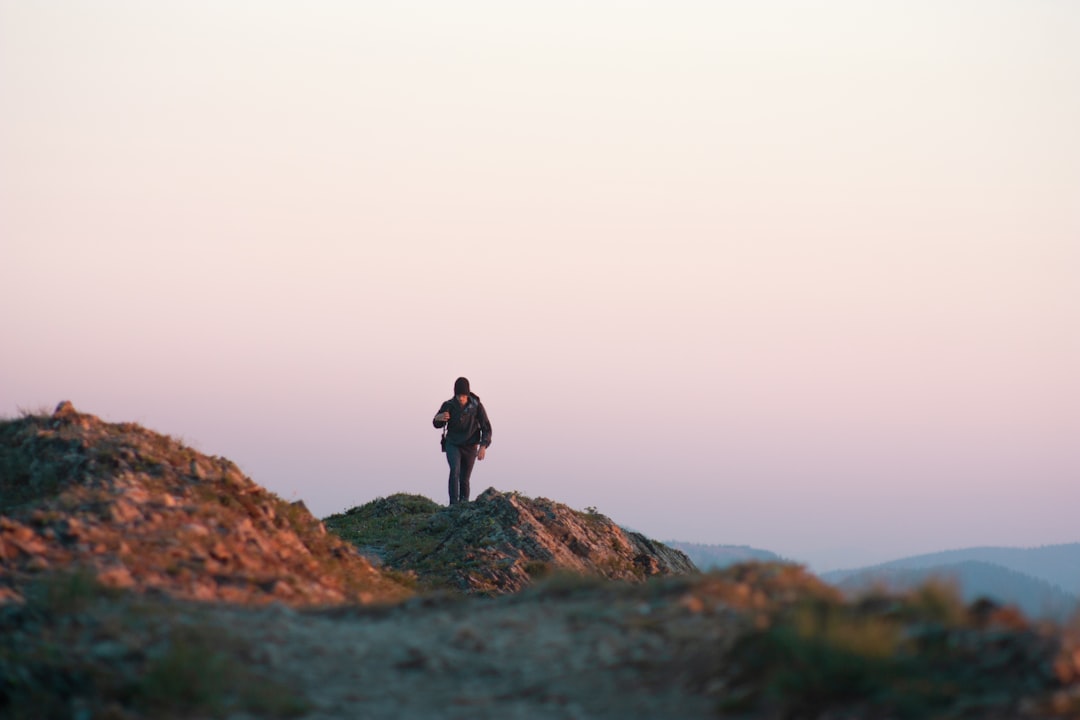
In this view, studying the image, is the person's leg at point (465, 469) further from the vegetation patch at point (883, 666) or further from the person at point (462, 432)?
the vegetation patch at point (883, 666)

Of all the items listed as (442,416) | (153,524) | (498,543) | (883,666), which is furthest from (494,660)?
(442,416)

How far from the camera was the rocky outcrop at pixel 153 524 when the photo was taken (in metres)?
11.6

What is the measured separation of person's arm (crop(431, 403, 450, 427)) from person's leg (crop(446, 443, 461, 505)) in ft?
2.43

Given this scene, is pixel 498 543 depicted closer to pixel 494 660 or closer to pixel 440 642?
pixel 440 642

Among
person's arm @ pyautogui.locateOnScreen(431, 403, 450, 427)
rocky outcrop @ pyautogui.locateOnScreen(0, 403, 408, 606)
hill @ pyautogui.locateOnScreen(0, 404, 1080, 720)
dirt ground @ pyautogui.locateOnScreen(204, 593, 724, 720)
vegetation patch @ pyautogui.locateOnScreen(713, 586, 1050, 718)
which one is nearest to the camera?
vegetation patch @ pyautogui.locateOnScreen(713, 586, 1050, 718)

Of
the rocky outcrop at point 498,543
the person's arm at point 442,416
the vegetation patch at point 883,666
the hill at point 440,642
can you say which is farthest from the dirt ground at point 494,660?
the person's arm at point 442,416

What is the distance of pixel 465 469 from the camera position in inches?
955

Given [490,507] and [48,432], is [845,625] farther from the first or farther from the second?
[490,507]

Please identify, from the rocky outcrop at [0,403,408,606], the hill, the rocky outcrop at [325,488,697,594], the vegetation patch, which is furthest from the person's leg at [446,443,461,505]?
the vegetation patch

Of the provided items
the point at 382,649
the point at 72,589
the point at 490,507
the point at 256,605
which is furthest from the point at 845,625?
the point at 490,507

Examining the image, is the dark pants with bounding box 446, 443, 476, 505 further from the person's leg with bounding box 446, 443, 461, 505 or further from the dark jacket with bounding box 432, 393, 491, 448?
the dark jacket with bounding box 432, 393, 491, 448

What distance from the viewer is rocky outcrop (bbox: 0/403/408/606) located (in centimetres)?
1156

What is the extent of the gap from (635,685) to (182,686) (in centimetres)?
336

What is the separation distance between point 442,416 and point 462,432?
0.60m
